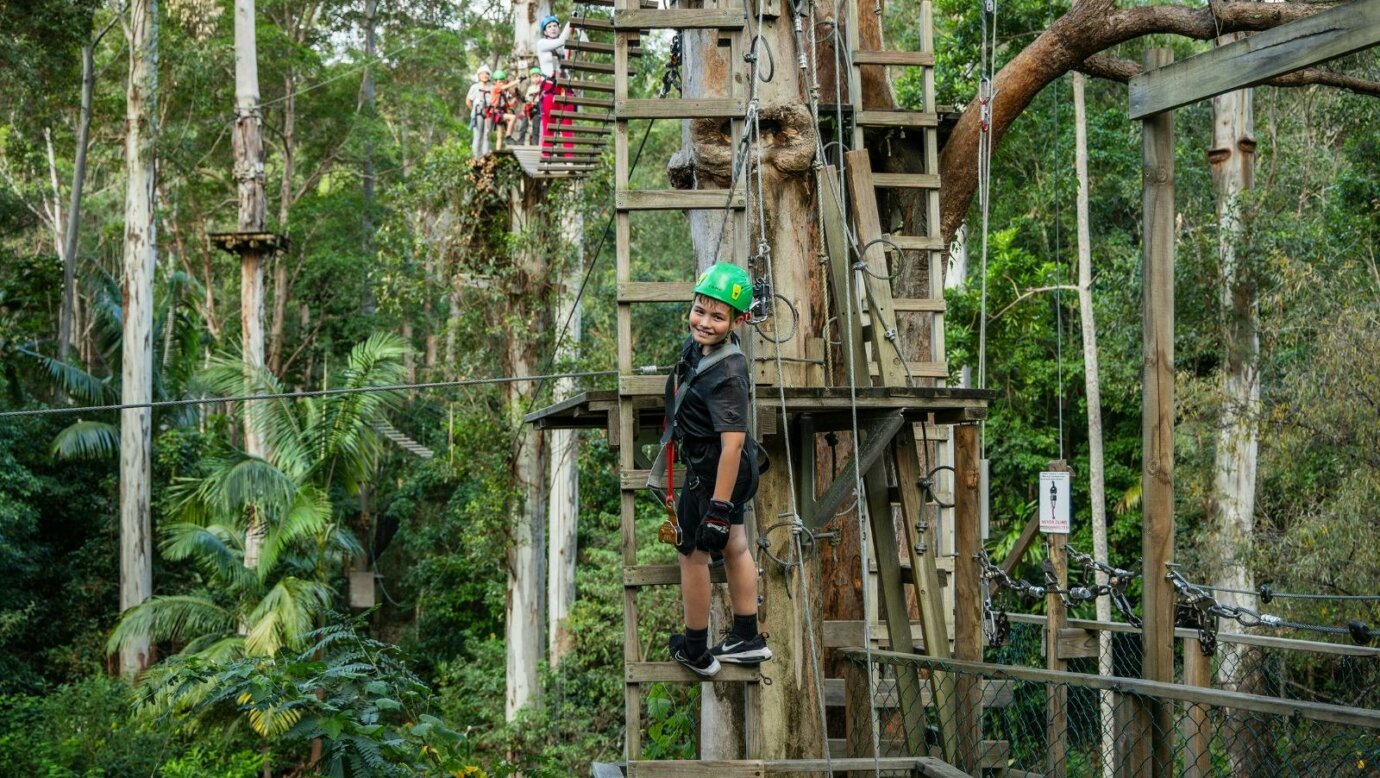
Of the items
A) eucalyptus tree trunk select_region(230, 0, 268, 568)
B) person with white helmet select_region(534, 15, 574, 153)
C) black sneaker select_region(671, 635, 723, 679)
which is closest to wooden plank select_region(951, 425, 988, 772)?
black sneaker select_region(671, 635, 723, 679)

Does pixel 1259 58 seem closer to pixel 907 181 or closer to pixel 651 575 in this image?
pixel 651 575

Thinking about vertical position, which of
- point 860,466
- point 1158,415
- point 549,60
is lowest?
point 860,466

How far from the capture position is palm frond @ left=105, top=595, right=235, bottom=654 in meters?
19.0

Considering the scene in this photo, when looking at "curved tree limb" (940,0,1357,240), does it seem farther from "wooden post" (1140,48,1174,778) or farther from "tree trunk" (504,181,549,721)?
"tree trunk" (504,181,549,721)

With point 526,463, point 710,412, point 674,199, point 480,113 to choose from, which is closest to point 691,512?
point 710,412

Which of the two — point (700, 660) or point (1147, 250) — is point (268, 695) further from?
point (1147, 250)

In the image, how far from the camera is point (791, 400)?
19.6 feet

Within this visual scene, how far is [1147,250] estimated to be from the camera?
490 centimetres

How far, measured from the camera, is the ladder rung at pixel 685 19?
20.1 ft

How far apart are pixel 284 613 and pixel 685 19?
1317 cm

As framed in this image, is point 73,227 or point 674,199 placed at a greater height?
point 73,227

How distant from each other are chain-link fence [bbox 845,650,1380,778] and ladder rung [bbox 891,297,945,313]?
215cm

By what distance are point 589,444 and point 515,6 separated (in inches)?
257

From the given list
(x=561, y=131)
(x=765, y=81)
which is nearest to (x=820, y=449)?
(x=765, y=81)
